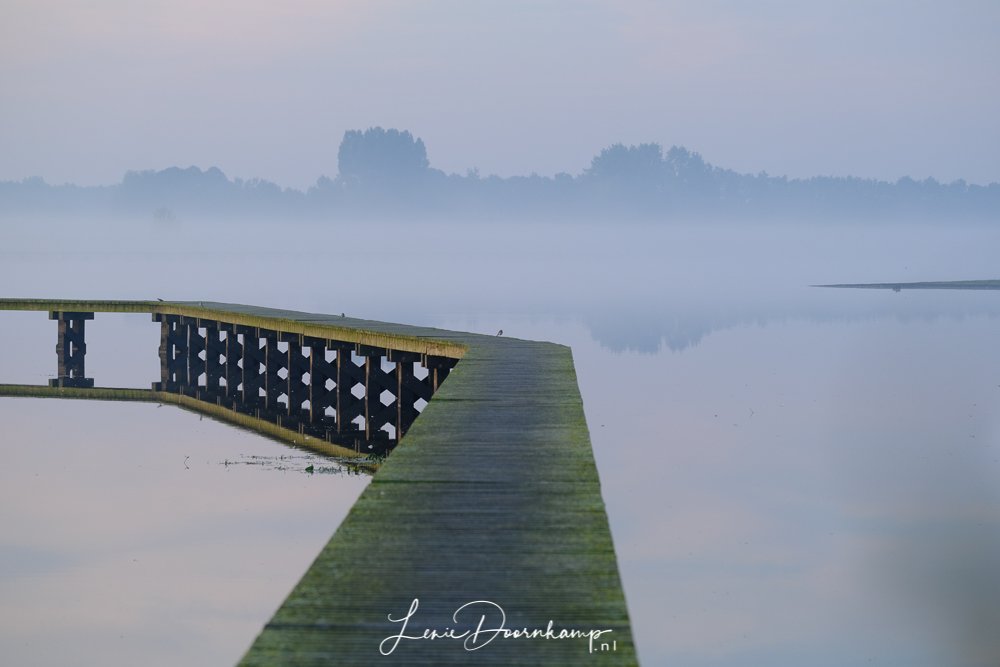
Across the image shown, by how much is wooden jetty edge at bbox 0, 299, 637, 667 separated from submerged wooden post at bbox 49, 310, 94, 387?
20736 millimetres

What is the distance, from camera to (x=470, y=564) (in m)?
6.88

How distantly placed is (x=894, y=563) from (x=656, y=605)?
3687mm

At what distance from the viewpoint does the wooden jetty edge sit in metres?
5.70

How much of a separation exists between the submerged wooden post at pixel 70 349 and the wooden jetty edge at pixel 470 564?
68.0ft

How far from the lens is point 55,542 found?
15227 millimetres

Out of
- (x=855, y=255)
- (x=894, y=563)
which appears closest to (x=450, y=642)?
(x=894, y=563)

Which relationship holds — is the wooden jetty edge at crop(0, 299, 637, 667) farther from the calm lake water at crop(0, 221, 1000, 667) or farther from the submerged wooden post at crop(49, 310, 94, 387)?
the submerged wooden post at crop(49, 310, 94, 387)

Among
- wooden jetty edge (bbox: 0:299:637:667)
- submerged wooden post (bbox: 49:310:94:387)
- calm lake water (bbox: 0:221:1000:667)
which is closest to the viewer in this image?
wooden jetty edge (bbox: 0:299:637:667)
